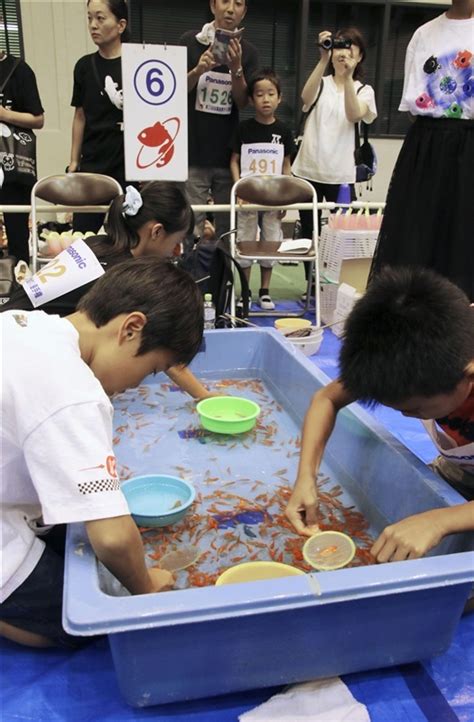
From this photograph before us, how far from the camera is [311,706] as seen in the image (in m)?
1.12

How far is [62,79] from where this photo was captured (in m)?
6.02

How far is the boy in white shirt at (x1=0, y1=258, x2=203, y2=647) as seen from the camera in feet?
3.24

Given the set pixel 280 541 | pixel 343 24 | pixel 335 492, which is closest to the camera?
pixel 280 541

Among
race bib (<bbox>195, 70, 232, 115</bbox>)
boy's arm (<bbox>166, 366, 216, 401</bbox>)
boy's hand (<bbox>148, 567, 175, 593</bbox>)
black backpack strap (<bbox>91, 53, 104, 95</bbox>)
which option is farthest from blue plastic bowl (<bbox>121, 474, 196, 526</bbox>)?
race bib (<bbox>195, 70, 232, 115</bbox>)

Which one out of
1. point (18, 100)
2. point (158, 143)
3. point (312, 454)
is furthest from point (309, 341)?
point (18, 100)

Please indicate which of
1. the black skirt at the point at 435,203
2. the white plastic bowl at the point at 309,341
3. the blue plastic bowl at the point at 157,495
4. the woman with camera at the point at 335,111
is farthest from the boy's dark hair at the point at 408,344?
the woman with camera at the point at 335,111

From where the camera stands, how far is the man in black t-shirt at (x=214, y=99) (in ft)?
11.1

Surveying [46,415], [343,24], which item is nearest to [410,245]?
[46,415]

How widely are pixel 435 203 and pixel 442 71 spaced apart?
0.48 meters

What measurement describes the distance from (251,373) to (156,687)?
1.64 meters

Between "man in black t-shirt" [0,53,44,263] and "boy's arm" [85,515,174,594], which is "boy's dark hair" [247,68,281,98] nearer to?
"man in black t-shirt" [0,53,44,263]

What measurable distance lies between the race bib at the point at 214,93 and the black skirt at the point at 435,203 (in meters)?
1.64

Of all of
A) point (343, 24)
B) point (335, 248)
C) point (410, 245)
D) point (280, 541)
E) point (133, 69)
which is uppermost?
point (343, 24)

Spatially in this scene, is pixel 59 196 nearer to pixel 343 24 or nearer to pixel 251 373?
pixel 251 373
